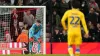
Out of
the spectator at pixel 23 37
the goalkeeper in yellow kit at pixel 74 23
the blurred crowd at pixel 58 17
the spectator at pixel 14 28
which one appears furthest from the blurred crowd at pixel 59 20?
the goalkeeper in yellow kit at pixel 74 23

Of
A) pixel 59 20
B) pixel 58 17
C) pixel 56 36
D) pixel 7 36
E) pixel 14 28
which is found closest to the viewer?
pixel 14 28

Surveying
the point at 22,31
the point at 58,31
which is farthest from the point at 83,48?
the point at 22,31

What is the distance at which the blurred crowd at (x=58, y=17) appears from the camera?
19016 millimetres

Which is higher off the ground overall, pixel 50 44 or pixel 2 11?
pixel 2 11

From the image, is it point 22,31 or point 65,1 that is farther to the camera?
point 65,1

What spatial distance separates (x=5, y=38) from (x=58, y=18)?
252 cm

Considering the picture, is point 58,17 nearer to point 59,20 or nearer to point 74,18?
point 59,20

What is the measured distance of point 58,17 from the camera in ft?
63.3

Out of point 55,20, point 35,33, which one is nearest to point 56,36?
point 55,20

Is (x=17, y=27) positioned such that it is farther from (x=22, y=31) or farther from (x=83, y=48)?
(x=83, y=48)

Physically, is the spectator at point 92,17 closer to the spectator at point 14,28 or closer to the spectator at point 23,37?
the spectator at point 23,37

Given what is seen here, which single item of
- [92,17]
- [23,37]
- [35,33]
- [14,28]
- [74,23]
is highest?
[74,23]

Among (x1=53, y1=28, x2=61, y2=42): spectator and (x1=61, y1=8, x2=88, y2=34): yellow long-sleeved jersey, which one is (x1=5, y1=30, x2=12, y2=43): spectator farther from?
(x1=61, y1=8, x2=88, y2=34): yellow long-sleeved jersey

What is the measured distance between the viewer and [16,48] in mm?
18422
